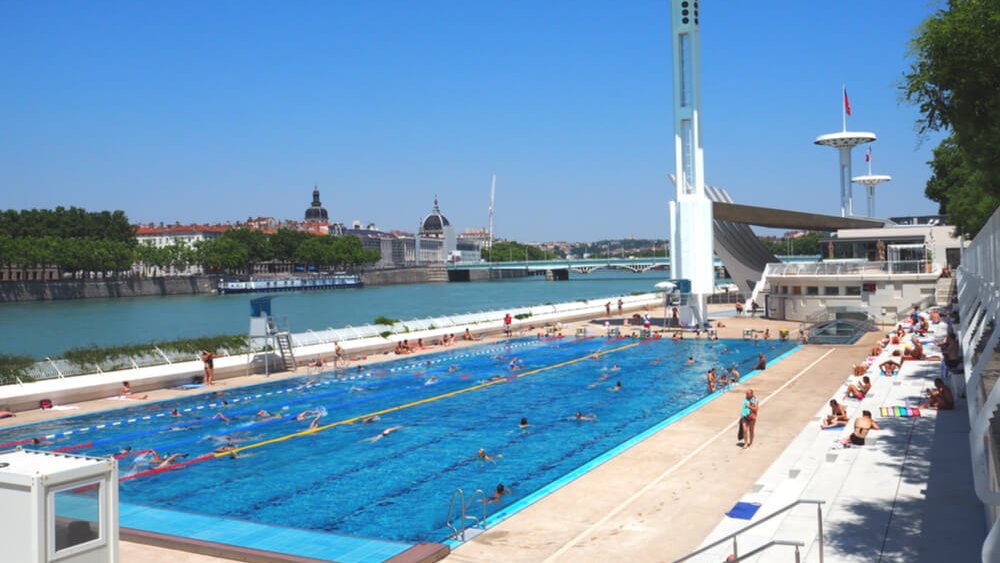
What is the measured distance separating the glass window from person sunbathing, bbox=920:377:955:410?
1588cm

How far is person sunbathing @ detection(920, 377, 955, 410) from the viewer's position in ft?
56.9

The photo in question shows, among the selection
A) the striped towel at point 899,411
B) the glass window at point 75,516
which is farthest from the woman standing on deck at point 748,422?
the glass window at point 75,516

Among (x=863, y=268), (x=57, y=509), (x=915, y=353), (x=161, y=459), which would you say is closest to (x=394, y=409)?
(x=161, y=459)

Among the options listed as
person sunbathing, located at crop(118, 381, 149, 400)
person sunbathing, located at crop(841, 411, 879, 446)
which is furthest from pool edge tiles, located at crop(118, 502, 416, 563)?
person sunbathing, located at crop(118, 381, 149, 400)

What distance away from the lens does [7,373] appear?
26.1 m

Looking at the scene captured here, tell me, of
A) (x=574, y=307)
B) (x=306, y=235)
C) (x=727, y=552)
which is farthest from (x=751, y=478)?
(x=306, y=235)

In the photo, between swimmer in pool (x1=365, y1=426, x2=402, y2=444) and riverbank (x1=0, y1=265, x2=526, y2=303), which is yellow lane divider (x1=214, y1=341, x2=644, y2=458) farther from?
riverbank (x1=0, y1=265, x2=526, y2=303)

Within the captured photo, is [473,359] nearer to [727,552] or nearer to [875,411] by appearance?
[875,411]

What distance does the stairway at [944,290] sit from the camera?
141 ft

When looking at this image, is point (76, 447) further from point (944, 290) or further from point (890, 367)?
point (944, 290)

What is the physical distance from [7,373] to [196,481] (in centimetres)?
1293

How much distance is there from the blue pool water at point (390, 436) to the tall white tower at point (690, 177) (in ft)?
31.7

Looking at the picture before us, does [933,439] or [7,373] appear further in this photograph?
[7,373]

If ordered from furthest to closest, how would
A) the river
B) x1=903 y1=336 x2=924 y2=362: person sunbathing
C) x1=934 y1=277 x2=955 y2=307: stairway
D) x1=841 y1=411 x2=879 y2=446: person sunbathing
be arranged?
the river
x1=934 y1=277 x2=955 y2=307: stairway
x1=903 y1=336 x2=924 y2=362: person sunbathing
x1=841 y1=411 x2=879 y2=446: person sunbathing
